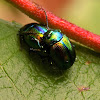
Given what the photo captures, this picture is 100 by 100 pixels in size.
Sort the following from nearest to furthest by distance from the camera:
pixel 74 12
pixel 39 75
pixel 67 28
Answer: pixel 39 75 → pixel 67 28 → pixel 74 12

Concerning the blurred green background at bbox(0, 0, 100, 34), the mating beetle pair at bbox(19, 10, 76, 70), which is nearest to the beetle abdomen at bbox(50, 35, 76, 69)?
the mating beetle pair at bbox(19, 10, 76, 70)

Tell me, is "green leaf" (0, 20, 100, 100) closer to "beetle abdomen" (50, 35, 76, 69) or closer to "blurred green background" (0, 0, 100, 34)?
"beetle abdomen" (50, 35, 76, 69)

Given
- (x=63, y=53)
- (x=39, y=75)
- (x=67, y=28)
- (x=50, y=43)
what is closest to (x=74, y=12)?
(x=67, y=28)

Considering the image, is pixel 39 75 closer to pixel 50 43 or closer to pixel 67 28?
pixel 50 43

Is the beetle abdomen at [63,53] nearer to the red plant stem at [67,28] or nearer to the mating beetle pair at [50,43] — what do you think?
the mating beetle pair at [50,43]

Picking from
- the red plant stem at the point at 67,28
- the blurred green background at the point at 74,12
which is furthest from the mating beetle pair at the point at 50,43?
the blurred green background at the point at 74,12

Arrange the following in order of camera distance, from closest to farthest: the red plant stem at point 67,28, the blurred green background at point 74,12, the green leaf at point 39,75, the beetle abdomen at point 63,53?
the green leaf at point 39,75
the beetle abdomen at point 63,53
the red plant stem at point 67,28
the blurred green background at point 74,12

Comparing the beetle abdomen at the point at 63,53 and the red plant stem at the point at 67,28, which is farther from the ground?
the red plant stem at the point at 67,28
